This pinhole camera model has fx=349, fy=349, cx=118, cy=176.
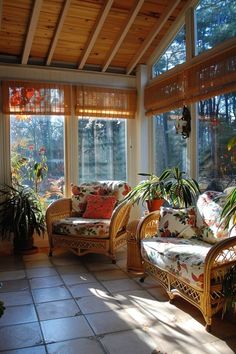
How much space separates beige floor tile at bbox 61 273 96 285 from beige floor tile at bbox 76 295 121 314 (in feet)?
1.38

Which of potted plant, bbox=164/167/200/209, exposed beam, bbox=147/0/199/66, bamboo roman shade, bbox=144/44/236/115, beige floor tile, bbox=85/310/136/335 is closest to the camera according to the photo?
beige floor tile, bbox=85/310/136/335

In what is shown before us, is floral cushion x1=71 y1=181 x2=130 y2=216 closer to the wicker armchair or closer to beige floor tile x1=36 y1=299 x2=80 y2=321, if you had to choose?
beige floor tile x1=36 y1=299 x2=80 y2=321

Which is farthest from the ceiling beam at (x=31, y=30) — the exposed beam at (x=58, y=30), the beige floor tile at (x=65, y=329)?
the beige floor tile at (x=65, y=329)

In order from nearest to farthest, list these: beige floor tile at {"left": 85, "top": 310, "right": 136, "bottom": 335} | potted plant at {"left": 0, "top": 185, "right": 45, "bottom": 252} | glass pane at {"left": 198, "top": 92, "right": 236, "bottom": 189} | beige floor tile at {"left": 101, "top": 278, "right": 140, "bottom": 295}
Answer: beige floor tile at {"left": 85, "top": 310, "right": 136, "bottom": 335}, beige floor tile at {"left": 101, "top": 278, "right": 140, "bottom": 295}, glass pane at {"left": 198, "top": 92, "right": 236, "bottom": 189}, potted plant at {"left": 0, "top": 185, "right": 45, "bottom": 252}

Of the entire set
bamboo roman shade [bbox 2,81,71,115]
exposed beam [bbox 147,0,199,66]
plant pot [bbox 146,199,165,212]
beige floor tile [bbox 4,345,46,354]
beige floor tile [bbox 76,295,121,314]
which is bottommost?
beige floor tile [bbox 4,345,46,354]

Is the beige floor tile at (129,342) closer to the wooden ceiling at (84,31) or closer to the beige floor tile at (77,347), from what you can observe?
the beige floor tile at (77,347)

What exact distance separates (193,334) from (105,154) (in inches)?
127

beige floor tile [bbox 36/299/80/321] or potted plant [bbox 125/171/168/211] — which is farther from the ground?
potted plant [bbox 125/171/168/211]

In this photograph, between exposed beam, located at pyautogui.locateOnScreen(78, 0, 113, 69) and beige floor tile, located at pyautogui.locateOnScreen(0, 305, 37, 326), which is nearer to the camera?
beige floor tile, located at pyautogui.locateOnScreen(0, 305, 37, 326)

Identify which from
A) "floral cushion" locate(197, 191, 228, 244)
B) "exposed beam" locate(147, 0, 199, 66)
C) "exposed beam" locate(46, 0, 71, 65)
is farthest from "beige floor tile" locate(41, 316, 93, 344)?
"exposed beam" locate(147, 0, 199, 66)

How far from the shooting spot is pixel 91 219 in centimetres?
431

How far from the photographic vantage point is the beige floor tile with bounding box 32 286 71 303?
303 centimetres

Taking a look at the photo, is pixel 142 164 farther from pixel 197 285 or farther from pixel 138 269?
pixel 197 285

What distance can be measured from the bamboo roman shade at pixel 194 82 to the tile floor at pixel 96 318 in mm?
2093
